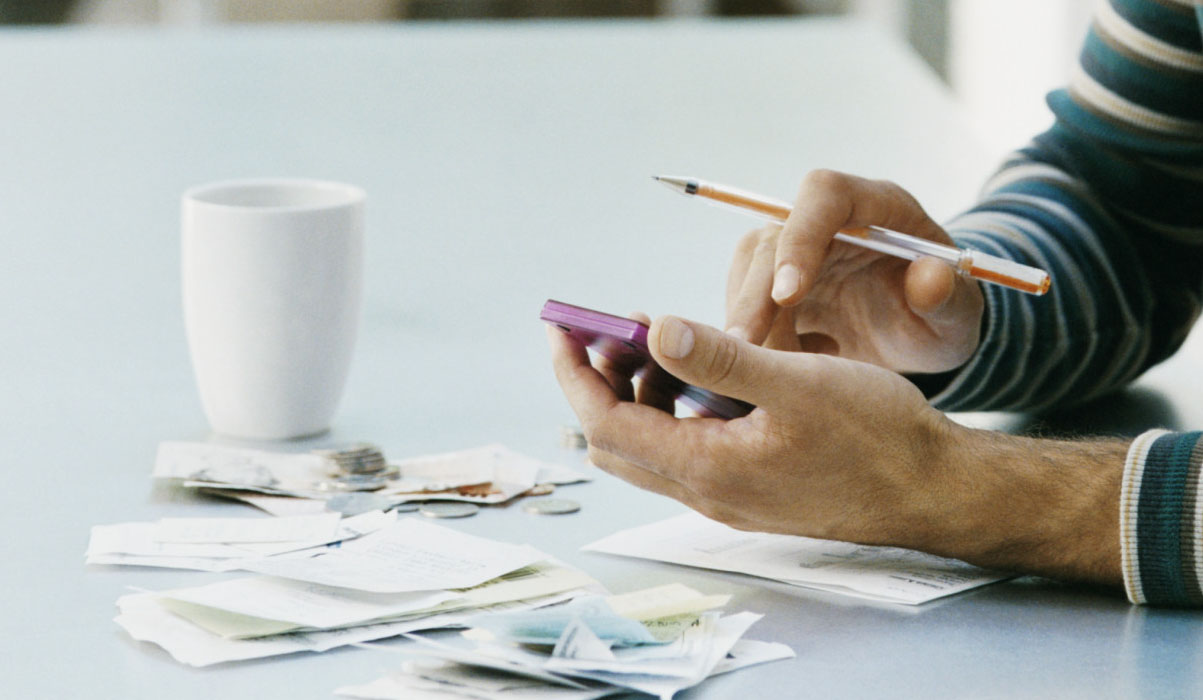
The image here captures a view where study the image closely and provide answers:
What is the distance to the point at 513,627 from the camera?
0.69 meters

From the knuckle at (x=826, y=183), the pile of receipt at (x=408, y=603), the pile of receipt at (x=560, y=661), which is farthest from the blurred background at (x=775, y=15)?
the pile of receipt at (x=560, y=661)

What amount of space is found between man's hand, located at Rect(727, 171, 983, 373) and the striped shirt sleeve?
0.10 m

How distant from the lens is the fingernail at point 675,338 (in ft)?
2.52

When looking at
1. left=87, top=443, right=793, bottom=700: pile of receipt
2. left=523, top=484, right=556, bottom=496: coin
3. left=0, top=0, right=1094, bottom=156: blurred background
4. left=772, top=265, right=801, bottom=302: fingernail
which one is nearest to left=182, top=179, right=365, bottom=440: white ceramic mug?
left=87, top=443, right=793, bottom=700: pile of receipt

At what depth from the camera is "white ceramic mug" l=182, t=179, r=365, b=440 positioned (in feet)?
3.52

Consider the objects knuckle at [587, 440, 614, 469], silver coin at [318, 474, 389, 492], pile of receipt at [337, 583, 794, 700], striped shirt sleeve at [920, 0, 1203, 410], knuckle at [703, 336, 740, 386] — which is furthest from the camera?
striped shirt sleeve at [920, 0, 1203, 410]

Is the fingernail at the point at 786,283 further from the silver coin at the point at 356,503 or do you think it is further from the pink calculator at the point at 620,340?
the silver coin at the point at 356,503

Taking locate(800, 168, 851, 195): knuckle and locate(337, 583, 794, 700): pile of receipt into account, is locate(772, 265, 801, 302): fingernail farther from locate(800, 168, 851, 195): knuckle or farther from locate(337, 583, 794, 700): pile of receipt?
locate(337, 583, 794, 700): pile of receipt

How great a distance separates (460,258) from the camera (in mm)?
1651

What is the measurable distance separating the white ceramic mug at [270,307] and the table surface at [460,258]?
4 cm

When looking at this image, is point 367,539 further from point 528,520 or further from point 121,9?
point 121,9

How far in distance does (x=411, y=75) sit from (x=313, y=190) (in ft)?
4.97

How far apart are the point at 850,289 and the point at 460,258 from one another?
1.98 ft

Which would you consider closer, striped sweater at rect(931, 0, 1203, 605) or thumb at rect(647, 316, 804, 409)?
thumb at rect(647, 316, 804, 409)
